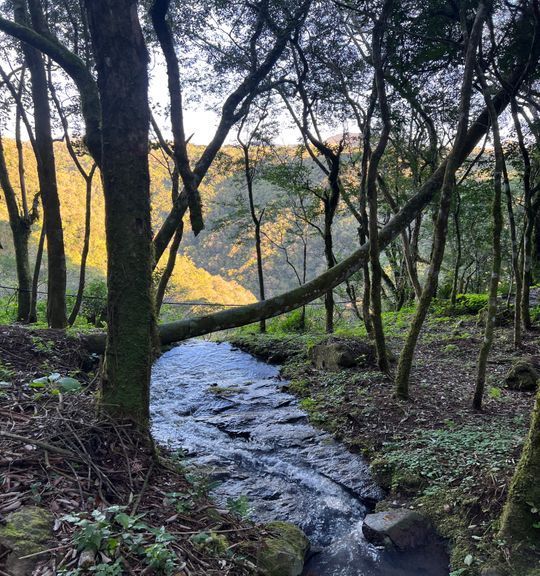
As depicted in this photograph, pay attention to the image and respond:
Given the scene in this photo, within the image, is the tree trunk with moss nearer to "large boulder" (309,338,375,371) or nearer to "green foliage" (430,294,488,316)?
"large boulder" (309,338,375,371)

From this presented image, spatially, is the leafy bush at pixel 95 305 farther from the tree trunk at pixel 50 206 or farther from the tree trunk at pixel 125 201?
the tree trunk at pixel 125 201

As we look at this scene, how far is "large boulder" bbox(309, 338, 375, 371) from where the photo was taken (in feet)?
26.2

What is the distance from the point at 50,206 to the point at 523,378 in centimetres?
886

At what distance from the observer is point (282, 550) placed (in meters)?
3.08

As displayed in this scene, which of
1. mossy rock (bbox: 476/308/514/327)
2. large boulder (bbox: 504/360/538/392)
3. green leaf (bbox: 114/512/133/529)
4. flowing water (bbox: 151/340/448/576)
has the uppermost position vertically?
mossy rock (bbox: 476/308/514/327)

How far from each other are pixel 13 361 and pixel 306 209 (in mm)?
15330

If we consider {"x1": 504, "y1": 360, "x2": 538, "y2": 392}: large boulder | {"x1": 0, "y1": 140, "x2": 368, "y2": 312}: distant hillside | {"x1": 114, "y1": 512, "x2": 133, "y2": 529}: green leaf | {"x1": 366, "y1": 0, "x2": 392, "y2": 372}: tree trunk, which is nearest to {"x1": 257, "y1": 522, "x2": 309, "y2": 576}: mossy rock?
{"x1": 114, "y1": 512, "x2": 133, "y2": 529}: green leaf

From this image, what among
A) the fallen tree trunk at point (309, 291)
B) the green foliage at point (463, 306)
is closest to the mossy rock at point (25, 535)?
the fallen tree trunk at point (309, 291)

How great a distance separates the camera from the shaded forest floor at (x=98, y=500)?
2154 millimetres

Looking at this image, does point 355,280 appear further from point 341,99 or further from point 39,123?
point 39,123

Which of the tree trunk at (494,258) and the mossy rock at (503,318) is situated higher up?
the tree trunk at (494,258)

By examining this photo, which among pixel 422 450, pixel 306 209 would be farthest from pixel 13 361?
pixel 306 209

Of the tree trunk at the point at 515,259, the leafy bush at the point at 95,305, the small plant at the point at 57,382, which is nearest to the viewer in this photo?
the small plant at the point at 57,382

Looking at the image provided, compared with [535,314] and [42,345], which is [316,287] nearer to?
[42,345]
